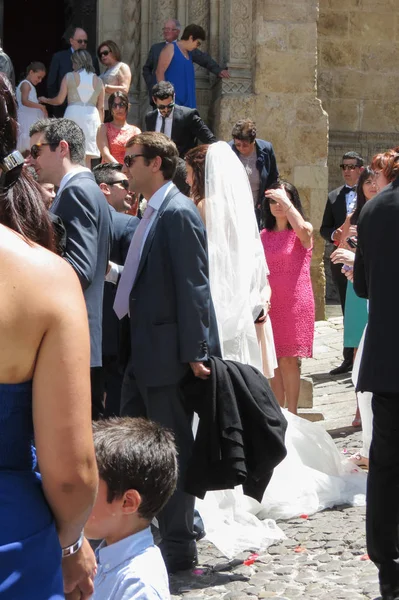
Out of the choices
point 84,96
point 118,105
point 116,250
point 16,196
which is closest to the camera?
point 16,196

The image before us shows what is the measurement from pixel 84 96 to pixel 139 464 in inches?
349

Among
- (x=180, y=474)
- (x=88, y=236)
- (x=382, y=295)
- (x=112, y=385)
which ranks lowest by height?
(x=180, y=474)

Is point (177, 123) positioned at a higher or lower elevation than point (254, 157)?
higher

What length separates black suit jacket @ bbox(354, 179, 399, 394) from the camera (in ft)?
15.9

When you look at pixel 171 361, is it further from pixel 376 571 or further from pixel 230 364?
pixel 376 571

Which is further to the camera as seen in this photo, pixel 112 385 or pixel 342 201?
pixel 342 201

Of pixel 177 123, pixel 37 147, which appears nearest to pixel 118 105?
pixel 177 123

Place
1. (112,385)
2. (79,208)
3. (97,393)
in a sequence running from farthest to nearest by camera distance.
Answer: (112,385), (97,393), (79,208)

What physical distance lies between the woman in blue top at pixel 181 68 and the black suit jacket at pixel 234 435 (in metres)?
7.32

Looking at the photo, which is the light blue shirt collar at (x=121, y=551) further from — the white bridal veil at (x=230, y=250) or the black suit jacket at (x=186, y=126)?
the black suit jacket at (x=186, y=126)

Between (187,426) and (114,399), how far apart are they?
1.44 metres

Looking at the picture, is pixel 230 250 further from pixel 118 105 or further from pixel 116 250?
pixel 118 105

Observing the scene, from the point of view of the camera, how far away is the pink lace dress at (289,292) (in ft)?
27.3

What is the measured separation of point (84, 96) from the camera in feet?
38.5
